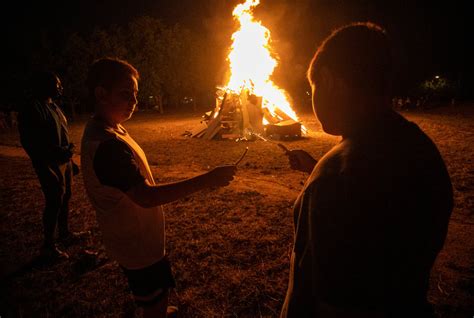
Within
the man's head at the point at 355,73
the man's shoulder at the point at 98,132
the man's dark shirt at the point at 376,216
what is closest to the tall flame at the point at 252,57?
the man's shoulder at the point at 98,132

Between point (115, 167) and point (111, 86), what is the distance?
2.23ft

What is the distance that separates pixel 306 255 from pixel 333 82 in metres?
0.79

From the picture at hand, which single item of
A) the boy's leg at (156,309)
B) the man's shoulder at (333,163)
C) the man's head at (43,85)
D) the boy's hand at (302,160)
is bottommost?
the boy's leg at (156,309)

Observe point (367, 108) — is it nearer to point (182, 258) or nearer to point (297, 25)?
point (182, 258)

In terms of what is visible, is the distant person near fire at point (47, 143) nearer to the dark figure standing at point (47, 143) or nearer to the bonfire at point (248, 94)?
the dark figure standing at point (47, 143)

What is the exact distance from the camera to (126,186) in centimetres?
197

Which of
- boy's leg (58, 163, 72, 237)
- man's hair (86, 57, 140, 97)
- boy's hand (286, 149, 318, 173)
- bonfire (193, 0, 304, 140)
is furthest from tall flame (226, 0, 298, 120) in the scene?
man's hair (86, 57, 140, 97)

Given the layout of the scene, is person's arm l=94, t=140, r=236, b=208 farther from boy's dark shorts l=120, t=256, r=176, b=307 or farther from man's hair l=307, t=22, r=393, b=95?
man's hair l=307, t=22, r=393, b=95

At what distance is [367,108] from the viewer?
1306 millimetres

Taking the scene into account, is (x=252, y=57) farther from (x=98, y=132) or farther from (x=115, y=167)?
(x=115, y=167)

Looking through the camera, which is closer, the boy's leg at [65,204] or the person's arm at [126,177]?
the person's arm at [126,177]

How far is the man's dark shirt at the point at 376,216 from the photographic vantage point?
3.75 feet

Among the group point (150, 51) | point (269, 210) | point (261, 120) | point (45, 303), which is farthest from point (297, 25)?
point (45, 303)

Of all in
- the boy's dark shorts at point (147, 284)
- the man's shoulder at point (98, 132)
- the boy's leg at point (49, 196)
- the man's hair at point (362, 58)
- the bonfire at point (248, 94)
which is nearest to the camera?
the man's hair at point (362, 58)
